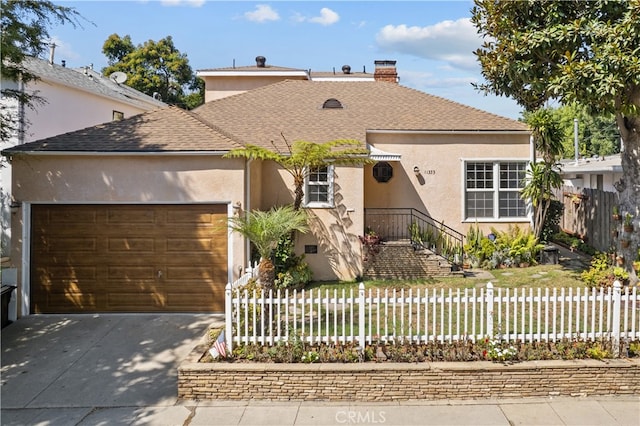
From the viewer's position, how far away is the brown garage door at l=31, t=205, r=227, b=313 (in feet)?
36.6

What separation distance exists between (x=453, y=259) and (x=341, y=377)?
830cm

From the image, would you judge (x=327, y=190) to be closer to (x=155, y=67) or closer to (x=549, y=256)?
(x=549, y=256)

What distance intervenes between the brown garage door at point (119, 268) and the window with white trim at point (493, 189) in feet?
28.7

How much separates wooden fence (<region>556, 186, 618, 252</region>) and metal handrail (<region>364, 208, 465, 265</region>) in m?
4.40

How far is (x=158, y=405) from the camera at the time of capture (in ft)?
22.9

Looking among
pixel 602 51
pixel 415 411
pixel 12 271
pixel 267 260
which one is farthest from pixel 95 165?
pixel 602 51

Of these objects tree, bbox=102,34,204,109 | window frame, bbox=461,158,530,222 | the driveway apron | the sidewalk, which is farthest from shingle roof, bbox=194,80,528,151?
Result: tree, bbox=102,34,204,109

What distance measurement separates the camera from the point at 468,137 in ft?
51.4

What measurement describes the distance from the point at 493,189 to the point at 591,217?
3695 mm

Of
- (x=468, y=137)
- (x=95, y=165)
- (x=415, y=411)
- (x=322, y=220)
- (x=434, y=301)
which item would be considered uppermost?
(x=468, y=137)

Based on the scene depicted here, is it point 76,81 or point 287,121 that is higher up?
point 76,81

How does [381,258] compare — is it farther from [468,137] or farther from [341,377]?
[341,377]
